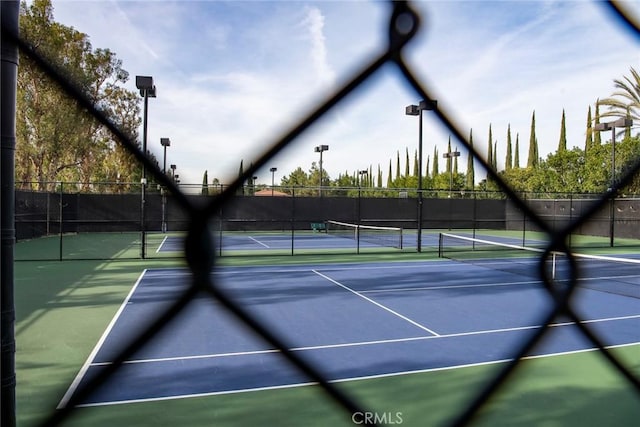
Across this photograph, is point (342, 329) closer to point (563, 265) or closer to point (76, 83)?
point (76, 83)

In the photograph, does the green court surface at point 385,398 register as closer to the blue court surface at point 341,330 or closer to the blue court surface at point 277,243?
the blue court surface at point 341,330

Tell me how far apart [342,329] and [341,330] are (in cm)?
5

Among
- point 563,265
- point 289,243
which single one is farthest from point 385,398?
point 289,243

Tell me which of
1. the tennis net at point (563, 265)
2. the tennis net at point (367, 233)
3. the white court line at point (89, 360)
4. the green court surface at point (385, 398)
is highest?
the tennis net at point (367, 233)

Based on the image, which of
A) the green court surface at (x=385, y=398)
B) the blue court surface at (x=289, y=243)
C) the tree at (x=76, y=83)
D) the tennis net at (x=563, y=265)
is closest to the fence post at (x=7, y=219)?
the tree at (x=76, y=83)

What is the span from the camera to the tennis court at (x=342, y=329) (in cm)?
419

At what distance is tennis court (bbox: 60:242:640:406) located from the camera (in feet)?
13.7

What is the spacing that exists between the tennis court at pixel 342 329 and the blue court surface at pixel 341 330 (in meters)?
0.01

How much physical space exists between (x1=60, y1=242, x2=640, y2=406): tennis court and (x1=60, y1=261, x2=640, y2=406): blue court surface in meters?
0.01

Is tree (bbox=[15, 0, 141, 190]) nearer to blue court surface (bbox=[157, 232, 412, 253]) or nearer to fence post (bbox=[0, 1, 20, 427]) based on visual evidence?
fence post (bbox=[0, 1, 20, 427])

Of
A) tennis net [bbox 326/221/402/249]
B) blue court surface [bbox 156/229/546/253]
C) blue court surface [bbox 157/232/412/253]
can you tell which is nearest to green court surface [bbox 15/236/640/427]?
blue court surface [bbox 156/229/546/253]

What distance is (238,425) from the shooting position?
3.33 m

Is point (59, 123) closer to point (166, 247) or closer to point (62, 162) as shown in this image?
point (62, 162)

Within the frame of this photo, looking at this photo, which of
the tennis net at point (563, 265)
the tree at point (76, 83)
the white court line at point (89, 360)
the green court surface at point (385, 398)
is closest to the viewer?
the tree at point (76, 83)
